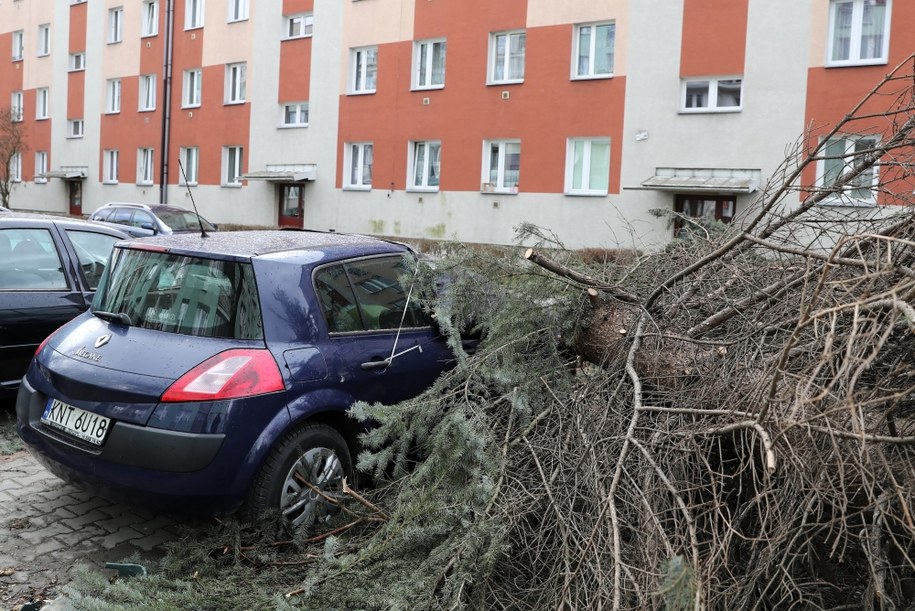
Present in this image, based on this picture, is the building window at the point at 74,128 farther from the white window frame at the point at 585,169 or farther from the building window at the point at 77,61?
the white window frame at the point at 585,169

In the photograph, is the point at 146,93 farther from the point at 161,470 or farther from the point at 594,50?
the point at 161,470

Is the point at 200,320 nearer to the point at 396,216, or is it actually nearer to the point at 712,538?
the point at 712,538

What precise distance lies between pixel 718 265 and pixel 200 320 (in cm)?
273

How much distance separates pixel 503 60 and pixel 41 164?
2627 centimetres

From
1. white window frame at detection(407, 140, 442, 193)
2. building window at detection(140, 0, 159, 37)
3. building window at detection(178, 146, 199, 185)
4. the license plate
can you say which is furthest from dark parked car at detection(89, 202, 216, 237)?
the license plate

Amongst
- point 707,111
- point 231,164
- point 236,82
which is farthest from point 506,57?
point 231,164

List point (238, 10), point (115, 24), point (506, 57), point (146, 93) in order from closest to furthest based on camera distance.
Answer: point (506, 57) < point (238, 10) < point (146, 93) < point (115, 24)

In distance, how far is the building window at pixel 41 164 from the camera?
39197 millimetres

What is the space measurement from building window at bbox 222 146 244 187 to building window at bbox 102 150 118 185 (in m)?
7.45

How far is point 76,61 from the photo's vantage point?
37562mm

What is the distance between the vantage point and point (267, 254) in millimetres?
4633

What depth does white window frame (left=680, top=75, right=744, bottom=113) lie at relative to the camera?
1933cm

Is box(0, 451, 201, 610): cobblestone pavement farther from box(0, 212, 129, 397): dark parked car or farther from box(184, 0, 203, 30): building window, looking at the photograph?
box(184, 0, 203, 30): building window

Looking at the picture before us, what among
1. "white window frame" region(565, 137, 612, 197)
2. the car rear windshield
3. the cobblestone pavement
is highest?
"white window frame" region(565, 137, 612, 197)
